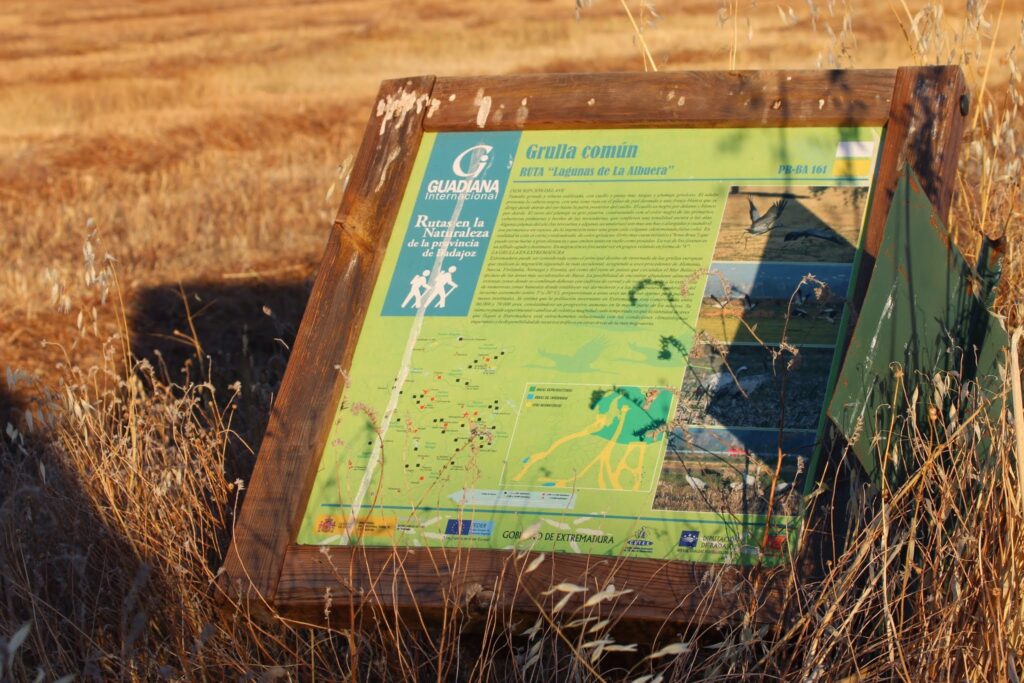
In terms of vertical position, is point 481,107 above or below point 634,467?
above

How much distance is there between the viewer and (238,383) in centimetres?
352

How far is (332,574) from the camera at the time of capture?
2906 millimetres

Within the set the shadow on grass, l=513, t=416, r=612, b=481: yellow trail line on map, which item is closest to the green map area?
l=513, t=416, r=612, b=481: yellow trail line on map

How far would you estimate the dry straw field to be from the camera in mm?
2551

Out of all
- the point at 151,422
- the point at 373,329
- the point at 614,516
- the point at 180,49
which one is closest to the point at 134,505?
the point at 151,422

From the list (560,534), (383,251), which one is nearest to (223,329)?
(383,251)

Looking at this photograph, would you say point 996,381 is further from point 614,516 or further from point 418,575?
point 418,575

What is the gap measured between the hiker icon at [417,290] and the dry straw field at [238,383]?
0.39 metres

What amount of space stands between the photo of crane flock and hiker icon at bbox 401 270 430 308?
71 cm

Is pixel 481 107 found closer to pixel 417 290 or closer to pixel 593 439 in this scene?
pixel 417 290

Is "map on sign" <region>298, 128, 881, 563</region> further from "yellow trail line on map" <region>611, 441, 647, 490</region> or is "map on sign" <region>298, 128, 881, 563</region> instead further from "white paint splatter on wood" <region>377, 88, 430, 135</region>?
"white paint splatter on wood" <region>377, 88, 430, 135</region>

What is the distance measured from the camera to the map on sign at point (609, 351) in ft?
9.28

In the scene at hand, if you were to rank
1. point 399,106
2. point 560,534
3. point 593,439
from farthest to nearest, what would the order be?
1. point 399,106
2. point 593,439
3. point 560,534

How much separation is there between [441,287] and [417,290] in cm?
7
